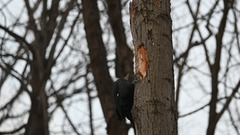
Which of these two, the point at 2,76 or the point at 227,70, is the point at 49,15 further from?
the point at 227,70

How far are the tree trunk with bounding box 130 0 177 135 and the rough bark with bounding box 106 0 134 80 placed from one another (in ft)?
6.27

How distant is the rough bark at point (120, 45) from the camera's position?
188 inches

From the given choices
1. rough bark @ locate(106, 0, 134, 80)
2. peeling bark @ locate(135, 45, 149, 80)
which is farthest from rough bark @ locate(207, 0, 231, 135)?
peeling bark @ locate(135, 45, 149, 80)

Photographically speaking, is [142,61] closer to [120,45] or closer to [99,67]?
[99,67]

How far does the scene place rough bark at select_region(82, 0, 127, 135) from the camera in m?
4.47

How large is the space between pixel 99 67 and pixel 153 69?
7.29 ft

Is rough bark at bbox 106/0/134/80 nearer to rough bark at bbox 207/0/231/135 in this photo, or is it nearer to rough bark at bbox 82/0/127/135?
rough bark at bbox 82/0/127/135

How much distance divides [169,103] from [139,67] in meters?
0.38

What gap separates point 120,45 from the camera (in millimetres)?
4898

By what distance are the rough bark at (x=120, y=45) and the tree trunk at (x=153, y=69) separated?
191 centimetres

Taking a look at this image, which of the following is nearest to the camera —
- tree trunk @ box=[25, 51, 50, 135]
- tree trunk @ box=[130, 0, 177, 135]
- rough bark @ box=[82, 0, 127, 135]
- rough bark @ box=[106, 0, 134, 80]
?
tree trunk @ box=[130, 0, 177, 135]

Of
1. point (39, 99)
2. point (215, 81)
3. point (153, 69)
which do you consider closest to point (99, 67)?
point (215, 81)

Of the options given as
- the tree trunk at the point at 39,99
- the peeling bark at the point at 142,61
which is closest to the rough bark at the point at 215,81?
the tree trunk at the point at 39,99

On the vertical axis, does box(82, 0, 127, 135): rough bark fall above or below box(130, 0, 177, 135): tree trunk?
above
